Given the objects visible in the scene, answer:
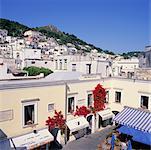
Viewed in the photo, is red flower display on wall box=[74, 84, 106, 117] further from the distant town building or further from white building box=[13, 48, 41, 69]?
white building box=[13, 48, 41, 69]

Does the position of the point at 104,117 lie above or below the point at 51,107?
below

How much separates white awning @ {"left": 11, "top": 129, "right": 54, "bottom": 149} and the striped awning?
6.95m

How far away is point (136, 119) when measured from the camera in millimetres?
21594

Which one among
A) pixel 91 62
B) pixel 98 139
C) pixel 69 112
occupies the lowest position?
pixel 98 139

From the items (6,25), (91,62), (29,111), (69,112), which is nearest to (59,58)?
(91,62)

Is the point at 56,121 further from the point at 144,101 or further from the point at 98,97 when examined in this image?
the point at 144,101

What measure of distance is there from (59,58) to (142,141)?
26.2m

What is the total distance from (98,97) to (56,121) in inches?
253

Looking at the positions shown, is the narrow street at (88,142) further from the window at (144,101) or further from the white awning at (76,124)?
the window at (144,101)

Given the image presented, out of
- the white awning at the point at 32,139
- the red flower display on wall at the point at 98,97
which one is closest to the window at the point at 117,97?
the red flower display on wall at the point at 98,97

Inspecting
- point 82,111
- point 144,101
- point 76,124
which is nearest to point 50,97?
point 76,124

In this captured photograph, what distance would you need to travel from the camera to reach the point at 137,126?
2052cm

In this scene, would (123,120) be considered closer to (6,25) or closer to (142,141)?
(142,141)

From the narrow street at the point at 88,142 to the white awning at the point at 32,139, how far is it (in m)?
3.30
